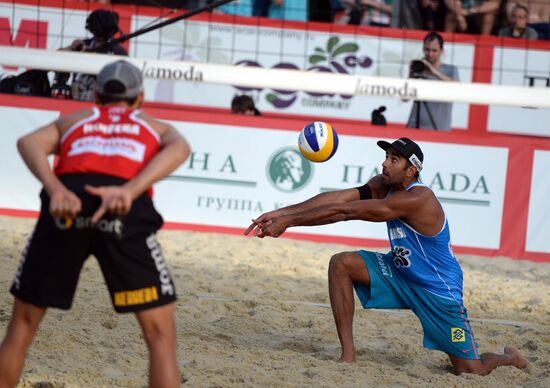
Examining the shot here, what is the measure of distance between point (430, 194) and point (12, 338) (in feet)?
7.84

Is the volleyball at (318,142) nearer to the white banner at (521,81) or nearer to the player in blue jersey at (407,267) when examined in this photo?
the player in blue jersey at (407,267)

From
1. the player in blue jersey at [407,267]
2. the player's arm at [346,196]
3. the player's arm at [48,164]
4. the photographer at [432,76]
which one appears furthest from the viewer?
the photographer at [432,76]

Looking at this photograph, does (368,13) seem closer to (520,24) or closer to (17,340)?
(520,24)

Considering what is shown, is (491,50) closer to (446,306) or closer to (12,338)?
(446,306)

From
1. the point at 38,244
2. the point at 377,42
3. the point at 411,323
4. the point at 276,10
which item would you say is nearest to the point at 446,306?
the point at 411,323

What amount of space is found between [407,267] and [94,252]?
6.97 feet

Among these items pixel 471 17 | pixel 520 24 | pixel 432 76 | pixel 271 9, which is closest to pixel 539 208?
pixel 432 76

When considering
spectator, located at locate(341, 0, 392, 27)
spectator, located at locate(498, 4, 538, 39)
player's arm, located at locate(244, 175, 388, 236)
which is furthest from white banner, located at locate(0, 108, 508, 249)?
player's arm, located at locate(244, 175, 388, 236)

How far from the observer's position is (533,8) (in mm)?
10391

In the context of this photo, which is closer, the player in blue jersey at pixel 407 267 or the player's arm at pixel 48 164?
the player's arm at pixel 48 164

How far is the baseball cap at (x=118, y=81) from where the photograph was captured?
340cm

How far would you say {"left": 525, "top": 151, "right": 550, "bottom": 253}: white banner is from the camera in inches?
331

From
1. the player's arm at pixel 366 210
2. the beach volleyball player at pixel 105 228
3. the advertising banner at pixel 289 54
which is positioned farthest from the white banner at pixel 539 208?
the beach volleyball player at pixel 105 228

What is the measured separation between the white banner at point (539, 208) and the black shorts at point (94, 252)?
5.74 meters
